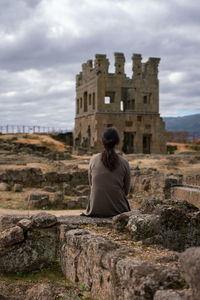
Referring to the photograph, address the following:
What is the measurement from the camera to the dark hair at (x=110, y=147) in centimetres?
560

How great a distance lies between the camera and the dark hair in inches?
220

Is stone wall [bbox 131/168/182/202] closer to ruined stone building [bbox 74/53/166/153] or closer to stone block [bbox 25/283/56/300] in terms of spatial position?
stone block [bbox 25/283/56/300]

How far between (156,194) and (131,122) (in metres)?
27.5

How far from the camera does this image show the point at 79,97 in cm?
4600

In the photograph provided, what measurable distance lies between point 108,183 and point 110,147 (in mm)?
545

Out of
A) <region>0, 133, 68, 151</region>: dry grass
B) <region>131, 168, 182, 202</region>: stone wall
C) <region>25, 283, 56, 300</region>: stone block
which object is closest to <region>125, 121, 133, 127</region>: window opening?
<region>0, 133, 68, 151</region>: dry grass

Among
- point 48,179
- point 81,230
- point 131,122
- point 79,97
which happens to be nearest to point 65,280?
point 81,230

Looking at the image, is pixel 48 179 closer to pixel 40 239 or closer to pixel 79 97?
pixel 40 239

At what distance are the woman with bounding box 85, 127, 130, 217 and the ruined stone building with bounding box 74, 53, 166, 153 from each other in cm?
3178

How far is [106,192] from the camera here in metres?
5.61

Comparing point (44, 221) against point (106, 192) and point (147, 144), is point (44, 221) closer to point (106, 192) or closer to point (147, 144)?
point (106, 192)

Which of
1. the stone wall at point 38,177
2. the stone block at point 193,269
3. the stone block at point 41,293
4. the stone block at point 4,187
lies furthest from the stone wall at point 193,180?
the stone block at point 193,269

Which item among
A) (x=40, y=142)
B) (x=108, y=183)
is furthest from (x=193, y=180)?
(x=40, y=142)

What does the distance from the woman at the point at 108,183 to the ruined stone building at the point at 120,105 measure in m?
31.8
